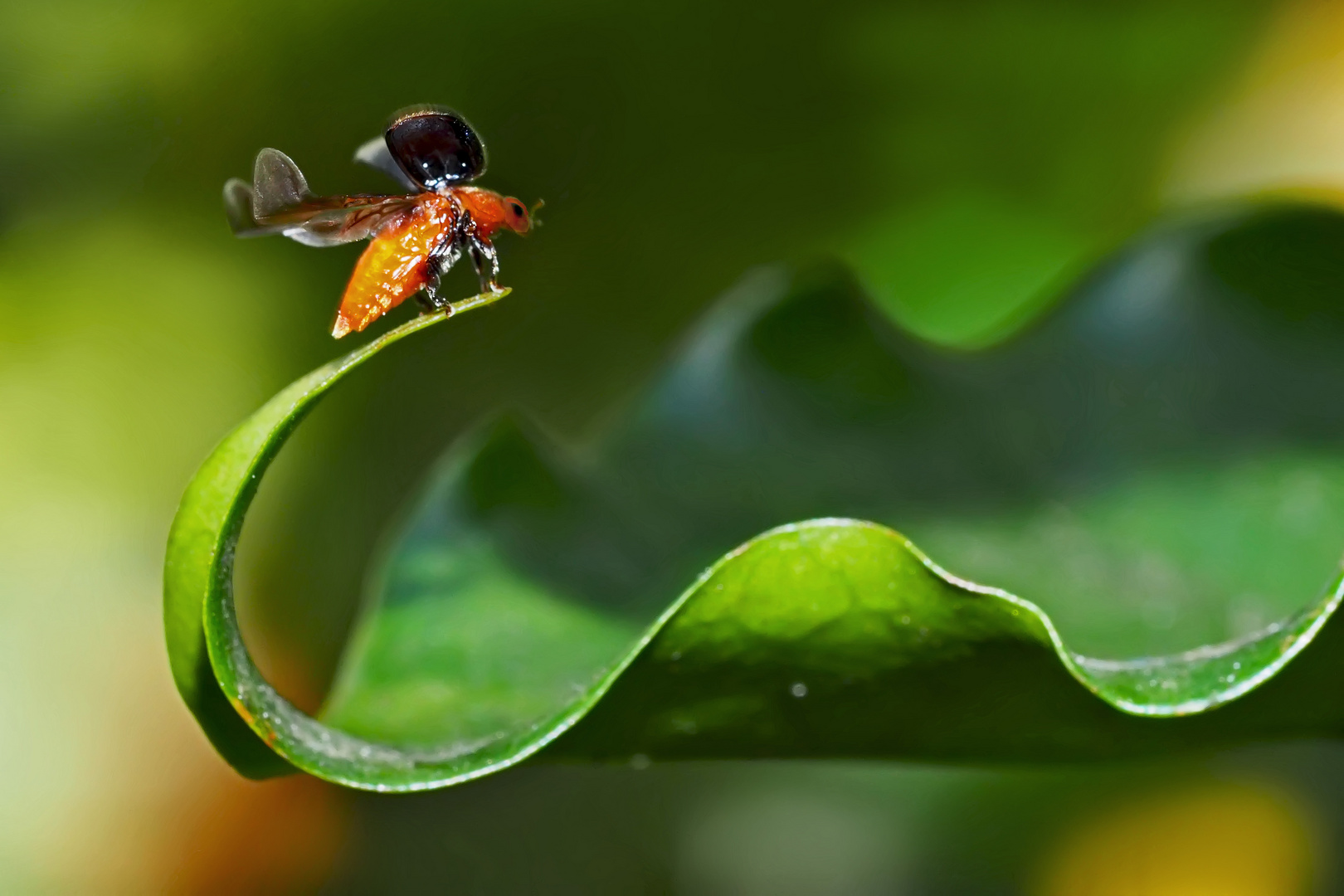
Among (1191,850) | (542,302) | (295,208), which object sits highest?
(295,208)

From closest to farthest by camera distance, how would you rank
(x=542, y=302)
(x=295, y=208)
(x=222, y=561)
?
1. (x=222, y=561)
2. (x=295, y=208)
3. (x=542, y=302)

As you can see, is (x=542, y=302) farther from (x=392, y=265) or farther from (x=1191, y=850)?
(x=1191, y=850)

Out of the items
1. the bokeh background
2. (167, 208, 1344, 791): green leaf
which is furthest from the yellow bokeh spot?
(167, 208, 1344, 791): green leaf

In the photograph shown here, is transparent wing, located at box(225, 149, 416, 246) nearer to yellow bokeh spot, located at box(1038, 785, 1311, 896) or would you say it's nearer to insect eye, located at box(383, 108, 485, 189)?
insect eye, located at box(383, 108, 485, 189)

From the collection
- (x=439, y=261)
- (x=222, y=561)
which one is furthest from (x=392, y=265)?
(x=222, y=561)

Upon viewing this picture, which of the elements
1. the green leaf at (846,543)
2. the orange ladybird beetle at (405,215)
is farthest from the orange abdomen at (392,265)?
the green leaf at (846,543)

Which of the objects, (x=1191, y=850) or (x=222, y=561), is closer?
(x=222, y=561)

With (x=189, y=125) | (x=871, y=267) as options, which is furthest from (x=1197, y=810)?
(x=189, y=125)
